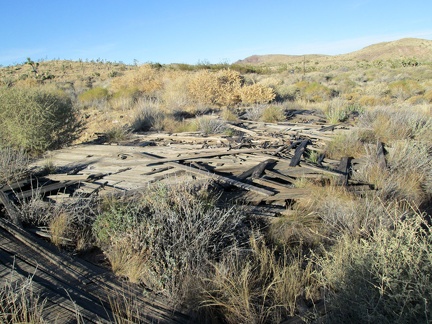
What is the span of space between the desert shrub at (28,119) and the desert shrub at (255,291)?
725cm

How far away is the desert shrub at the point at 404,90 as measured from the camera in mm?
20953

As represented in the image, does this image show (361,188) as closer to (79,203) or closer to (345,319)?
(345,319)

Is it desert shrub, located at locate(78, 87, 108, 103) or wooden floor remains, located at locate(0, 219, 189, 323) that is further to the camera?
desert shrub, located at locate(78, 87, 108, 103)

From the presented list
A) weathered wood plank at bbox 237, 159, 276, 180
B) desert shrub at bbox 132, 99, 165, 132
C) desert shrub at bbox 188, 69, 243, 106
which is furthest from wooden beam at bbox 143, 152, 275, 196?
desert shrub at bbox 188, 69, 243, 106

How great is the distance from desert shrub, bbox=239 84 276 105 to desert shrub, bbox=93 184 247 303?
43.4 feet

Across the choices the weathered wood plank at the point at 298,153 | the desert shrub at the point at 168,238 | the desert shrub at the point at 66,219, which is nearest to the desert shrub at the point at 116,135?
the desert shrub at the point at 66,219

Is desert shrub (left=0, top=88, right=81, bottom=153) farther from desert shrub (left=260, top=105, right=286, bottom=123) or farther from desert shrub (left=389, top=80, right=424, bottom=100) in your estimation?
desert shrub (left=389, top=80, right=424, bottom=100)

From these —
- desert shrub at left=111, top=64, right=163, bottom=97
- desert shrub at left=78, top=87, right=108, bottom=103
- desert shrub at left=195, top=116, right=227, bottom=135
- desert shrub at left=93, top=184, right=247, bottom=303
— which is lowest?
desert shrub at left=93, top=184, right=247, bottom=303

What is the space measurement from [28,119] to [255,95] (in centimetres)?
1135

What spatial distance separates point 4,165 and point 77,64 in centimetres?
4717

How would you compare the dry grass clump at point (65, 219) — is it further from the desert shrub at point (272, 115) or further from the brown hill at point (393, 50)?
the brown hill at point (393, 50)

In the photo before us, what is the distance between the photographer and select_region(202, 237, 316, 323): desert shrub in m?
3.40

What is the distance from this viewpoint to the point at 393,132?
939 centimetres

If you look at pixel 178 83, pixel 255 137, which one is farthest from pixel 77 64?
pixel 255 137
